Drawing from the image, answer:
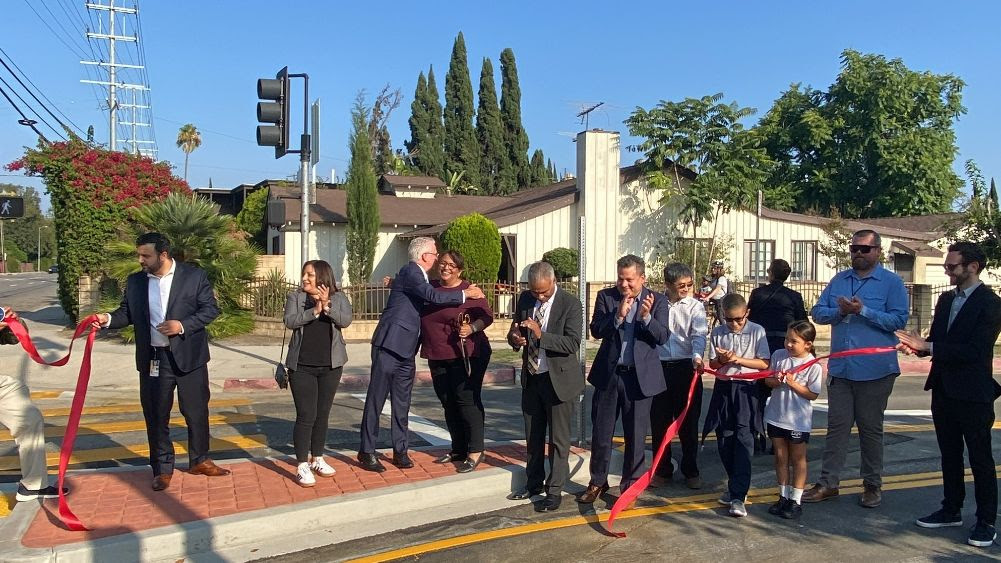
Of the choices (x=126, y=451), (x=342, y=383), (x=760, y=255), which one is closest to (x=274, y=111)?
(x=342, y=383)

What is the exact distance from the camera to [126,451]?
7.54 m

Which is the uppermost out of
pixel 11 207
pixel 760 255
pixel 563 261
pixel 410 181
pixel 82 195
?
pixel 410 181

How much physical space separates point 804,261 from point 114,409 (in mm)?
19489

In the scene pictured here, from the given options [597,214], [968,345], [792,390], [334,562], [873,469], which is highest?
[597,214]

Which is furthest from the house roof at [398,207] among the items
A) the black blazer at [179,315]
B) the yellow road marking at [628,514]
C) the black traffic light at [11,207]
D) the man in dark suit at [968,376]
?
the man in dark suit at [968,376]

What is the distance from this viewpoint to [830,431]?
6.01 m

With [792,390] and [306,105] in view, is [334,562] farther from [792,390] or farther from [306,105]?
[306,105]

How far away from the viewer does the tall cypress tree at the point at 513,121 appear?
2386 inches

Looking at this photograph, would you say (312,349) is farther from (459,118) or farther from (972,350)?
(459,118)

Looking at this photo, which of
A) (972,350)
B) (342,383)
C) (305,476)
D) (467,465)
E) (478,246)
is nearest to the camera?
(972,350)

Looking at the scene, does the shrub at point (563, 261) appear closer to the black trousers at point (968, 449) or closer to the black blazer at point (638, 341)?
the black blazer at point (638, 341)

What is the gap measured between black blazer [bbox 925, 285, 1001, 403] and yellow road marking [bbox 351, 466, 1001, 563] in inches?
56.1

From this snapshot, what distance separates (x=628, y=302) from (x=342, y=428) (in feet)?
14.0

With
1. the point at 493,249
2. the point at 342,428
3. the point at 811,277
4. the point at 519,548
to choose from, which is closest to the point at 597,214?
the point at 493,249
